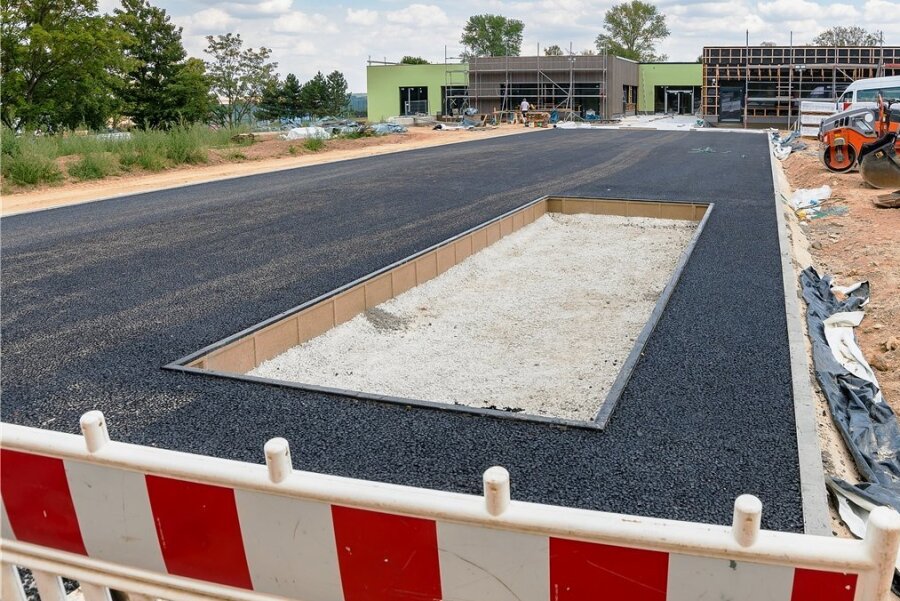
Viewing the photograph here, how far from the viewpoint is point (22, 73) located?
3169 cm

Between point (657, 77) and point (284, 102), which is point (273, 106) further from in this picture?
point (657, 77)

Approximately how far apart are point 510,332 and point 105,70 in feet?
107

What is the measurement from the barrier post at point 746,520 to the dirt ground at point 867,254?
166 inches

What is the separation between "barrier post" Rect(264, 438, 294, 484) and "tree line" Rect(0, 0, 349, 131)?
811 inches

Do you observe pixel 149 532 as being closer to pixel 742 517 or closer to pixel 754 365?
pixel 742 517

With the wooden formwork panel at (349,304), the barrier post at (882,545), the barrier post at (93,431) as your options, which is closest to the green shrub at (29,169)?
the wooden formwork panel at (349,304)

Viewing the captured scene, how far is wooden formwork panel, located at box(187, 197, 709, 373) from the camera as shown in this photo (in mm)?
5742

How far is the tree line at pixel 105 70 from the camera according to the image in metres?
30.9

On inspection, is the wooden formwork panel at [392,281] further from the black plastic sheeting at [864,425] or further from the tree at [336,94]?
the tree at [336,94]

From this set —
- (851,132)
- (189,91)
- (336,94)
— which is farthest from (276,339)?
(336,94)

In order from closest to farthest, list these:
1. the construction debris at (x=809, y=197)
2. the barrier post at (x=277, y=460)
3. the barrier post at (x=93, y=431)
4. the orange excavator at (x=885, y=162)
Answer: the barrier post at (x=277, y=460) < the barrier post at (x=93, y=431) < the construction debris at (x=809, y=197) < the orange excavator at (x=885, y=162)

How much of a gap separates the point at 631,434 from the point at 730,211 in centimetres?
833

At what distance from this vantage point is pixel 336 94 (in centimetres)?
8306

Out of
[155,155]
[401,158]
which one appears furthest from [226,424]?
Result: [401,158]
